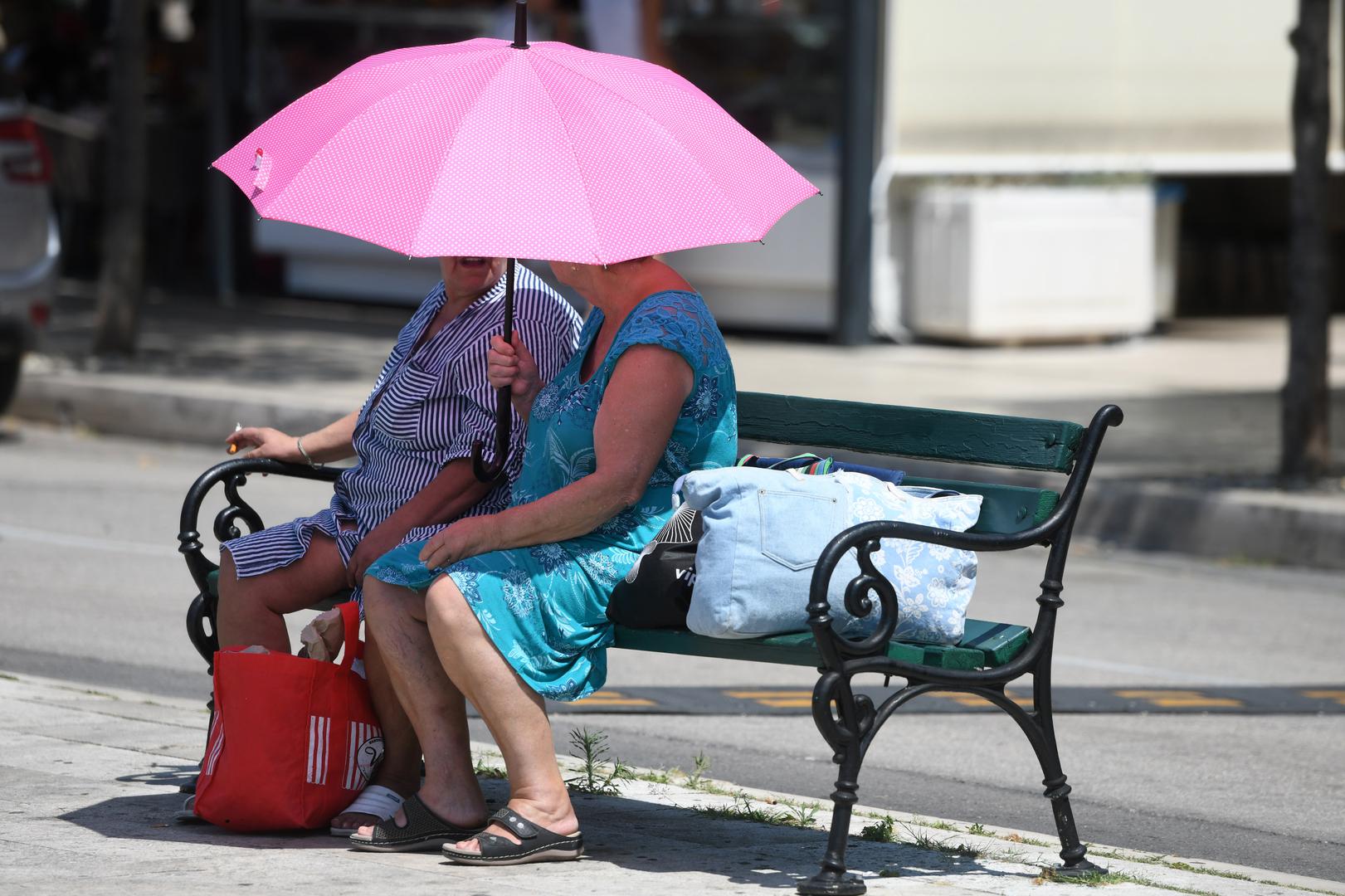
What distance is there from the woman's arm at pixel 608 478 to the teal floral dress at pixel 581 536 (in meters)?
0.03

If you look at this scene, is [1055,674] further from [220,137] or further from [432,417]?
[220,137]

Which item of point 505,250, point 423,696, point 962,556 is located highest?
point 505,250

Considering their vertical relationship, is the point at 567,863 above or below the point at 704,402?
below

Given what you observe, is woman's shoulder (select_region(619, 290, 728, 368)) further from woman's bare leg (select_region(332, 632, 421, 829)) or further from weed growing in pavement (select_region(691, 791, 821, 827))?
weed growing in pavement (select_region(691, 791, 821, 827))

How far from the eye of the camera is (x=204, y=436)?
12047mm

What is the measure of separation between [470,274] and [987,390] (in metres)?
8.36

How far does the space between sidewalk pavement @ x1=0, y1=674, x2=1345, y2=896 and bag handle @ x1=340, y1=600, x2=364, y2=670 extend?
1.31 feet

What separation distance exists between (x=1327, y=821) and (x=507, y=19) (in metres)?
8.02

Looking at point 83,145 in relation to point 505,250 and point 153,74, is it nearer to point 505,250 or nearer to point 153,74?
point 153,74

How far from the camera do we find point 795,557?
4281 mm

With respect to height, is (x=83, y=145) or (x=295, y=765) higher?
(x=83, y=145)

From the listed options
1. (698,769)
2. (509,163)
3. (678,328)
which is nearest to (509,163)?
(509,163)

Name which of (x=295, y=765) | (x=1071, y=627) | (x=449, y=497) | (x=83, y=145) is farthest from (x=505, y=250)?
(x=83, y=145)

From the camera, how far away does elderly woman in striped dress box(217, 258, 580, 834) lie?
482 cm
